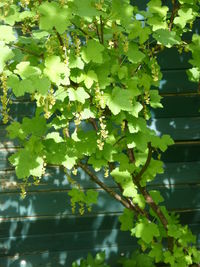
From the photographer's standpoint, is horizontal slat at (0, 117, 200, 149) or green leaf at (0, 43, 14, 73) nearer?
green leaf at (0, 43, 14, 73)

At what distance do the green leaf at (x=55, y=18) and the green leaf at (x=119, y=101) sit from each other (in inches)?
19.8

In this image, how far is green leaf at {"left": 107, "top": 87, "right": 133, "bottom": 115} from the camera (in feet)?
7.09

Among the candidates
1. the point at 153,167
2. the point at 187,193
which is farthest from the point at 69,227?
the point at 153,167

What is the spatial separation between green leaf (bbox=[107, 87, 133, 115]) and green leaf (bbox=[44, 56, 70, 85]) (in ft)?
0.99

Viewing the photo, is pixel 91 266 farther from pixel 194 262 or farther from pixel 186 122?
pixel 186 122

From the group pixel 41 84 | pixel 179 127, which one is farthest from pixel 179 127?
A: pixel 41 84

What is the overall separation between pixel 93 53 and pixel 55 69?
22cm

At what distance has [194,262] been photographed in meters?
3.20

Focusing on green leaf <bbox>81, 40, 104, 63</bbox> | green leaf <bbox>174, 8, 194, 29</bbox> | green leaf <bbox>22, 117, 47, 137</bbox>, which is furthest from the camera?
green leaf <bbox>174, 8, 194, 29</bbox>

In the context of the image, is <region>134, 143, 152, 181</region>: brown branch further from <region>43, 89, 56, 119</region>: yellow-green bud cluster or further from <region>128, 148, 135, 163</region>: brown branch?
<region>43, 89, 56, 119</region>: yellow-green bud cluster

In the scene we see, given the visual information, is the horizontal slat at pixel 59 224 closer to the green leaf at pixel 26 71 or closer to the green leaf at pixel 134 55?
the green leaf at pixel 134 55

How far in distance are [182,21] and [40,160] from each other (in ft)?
4.13

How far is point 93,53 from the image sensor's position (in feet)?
6.83

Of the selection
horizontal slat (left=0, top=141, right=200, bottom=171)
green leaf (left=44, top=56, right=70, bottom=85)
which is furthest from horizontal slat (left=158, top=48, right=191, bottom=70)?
green leaf (left=44, top=56, right=70, bottom=85)
